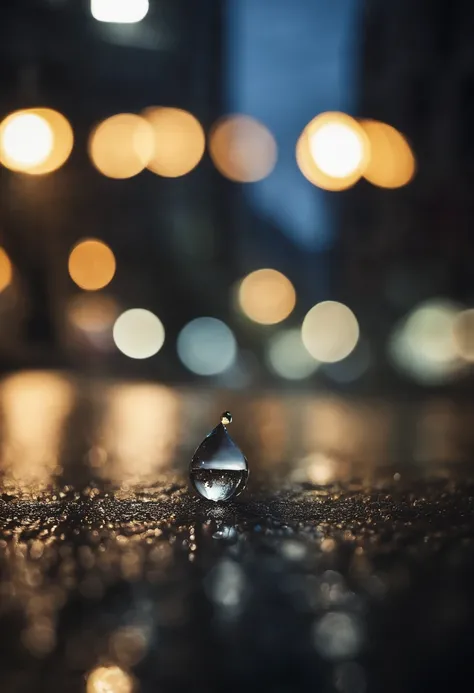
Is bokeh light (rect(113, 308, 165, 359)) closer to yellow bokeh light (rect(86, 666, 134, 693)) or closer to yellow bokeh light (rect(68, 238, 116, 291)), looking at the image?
yellow bokeh light (rect(68, 238, 116, 291))

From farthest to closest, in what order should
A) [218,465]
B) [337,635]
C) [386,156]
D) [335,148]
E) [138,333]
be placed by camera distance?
[138,333] → [386,156] → [335,148] → [218,465] → [337,635]

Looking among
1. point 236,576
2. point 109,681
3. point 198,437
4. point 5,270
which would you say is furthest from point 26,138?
point 5,270

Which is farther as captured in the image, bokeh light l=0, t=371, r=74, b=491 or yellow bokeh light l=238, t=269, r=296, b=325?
yellow bokeh light l=238, t=269, r=296, b=325

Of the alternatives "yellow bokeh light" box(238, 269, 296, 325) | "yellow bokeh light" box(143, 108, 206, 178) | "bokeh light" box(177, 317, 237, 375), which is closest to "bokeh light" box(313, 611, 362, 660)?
"yellow bokeh light" box(143, 108, 206, 178)

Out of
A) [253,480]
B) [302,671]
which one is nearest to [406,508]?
[253,480]

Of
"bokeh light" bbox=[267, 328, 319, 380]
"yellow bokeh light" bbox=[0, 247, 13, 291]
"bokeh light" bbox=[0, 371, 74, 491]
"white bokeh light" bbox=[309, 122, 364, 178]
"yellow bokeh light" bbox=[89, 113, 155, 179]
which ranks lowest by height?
"bokeh light" bbox=[267, 328, 319, 380]

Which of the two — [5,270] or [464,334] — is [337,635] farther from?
[5,270]
